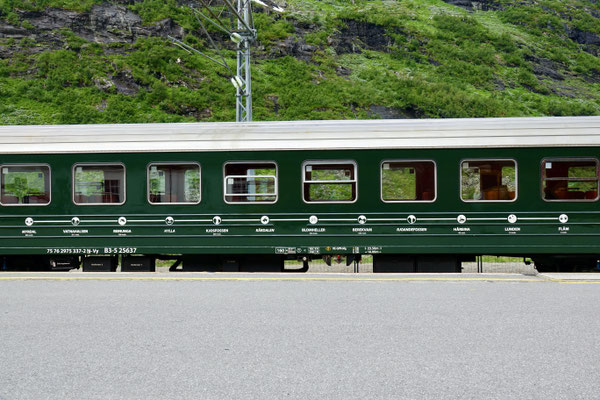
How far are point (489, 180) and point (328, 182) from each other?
126 inches

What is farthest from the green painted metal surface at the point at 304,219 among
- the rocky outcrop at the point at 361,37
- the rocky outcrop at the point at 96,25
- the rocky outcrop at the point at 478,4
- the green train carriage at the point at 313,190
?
the rocky outcrop at the point at 478,4

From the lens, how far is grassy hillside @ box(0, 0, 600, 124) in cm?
5234

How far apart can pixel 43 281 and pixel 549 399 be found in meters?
9.42

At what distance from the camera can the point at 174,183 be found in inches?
520

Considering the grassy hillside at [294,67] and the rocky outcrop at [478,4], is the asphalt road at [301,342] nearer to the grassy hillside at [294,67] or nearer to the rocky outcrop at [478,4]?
the grassy hillside at [294,67]

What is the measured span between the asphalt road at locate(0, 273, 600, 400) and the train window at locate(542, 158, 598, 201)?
272 centimetres

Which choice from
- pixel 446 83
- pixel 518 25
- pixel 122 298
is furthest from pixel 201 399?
pixel 518 25

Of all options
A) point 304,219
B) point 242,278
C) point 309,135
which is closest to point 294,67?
point 309,135

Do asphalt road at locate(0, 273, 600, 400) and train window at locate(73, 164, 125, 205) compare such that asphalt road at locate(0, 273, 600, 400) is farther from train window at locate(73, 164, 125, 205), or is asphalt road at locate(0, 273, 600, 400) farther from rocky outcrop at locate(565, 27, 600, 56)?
rocky outcrop at locate(565, 27, 600, 56)

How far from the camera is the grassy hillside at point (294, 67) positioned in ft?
172

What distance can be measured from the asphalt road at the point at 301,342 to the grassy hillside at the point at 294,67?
41739 mm

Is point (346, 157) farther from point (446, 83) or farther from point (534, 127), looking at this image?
point (446, 83)

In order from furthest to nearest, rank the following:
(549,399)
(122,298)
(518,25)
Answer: (518,25) → (122,298) → (549,399)

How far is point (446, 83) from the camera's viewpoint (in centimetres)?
6506
